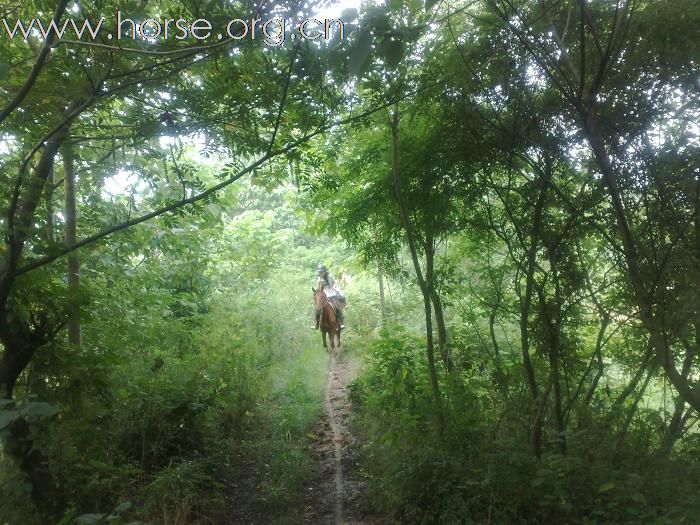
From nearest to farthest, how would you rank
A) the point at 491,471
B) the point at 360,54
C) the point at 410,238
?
the point at 360,54, the point at 491,471, the point at 410,238

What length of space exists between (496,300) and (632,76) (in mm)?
2734

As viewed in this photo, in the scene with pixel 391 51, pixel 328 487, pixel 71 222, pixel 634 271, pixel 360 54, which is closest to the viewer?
pixel 360 54

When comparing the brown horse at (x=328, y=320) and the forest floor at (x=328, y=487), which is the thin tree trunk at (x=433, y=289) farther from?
the brown horse at (x=328, y=320)

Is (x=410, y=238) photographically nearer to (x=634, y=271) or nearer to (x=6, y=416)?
(x=634, y=271)

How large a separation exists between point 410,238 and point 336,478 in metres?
2.93

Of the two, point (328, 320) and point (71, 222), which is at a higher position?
point (71, 222)

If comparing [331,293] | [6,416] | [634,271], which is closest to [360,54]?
Answer: [6,416]

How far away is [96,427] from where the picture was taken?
456cm

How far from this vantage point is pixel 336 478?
18.6 feet

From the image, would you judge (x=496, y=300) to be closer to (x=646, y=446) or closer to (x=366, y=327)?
(x=646, y=446)

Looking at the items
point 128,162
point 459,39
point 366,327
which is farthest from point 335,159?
point 366,327

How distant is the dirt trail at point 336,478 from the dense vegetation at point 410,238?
0.63 ft

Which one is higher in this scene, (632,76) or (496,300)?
(632,76)

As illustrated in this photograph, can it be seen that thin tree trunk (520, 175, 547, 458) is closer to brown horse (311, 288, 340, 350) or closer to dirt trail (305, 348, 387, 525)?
dirt trail (305, 348, 387, 525)
